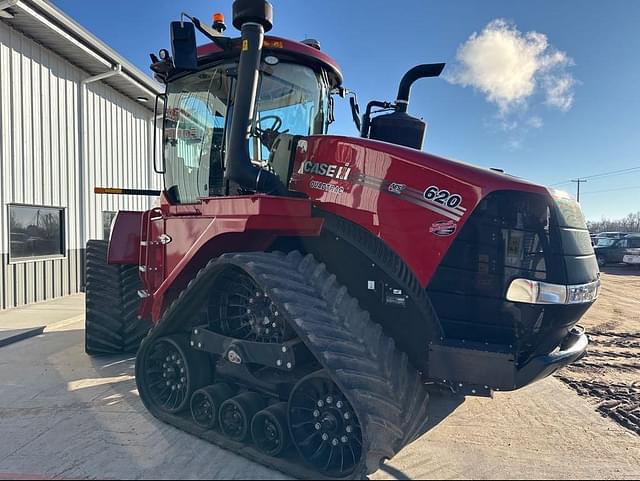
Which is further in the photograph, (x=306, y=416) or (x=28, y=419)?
(x=28, y=419)

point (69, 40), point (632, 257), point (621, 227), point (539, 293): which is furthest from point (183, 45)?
point (621, 227)

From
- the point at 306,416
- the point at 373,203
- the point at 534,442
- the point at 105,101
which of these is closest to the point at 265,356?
the point at 306,416

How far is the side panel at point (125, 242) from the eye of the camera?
492cm

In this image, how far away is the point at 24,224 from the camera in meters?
8.64

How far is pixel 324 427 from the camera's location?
2650 mm

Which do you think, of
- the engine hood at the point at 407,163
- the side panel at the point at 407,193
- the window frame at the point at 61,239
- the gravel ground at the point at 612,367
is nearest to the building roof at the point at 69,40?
the window frame at the point at 61,239

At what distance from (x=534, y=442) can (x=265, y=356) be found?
214 centimetres

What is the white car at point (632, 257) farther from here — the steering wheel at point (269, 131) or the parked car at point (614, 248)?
the steering wheel at point (269, 131)

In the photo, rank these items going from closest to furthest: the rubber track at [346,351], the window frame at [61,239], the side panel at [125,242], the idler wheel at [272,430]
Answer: the rubber track at [346,351], the idler wheel at [272,430], the side panel at [125,242], the window frame at [61,239]

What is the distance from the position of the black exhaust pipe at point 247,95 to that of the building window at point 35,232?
7.33m

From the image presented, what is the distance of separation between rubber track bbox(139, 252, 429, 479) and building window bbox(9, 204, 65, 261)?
7.28 meters

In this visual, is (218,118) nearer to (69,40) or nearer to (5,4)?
(5,4)

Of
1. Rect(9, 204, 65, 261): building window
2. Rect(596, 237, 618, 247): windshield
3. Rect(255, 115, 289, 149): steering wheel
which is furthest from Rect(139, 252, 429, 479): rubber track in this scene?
Rect(596, 237, 618, 247): windshield

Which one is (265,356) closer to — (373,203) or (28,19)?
(373,203)
